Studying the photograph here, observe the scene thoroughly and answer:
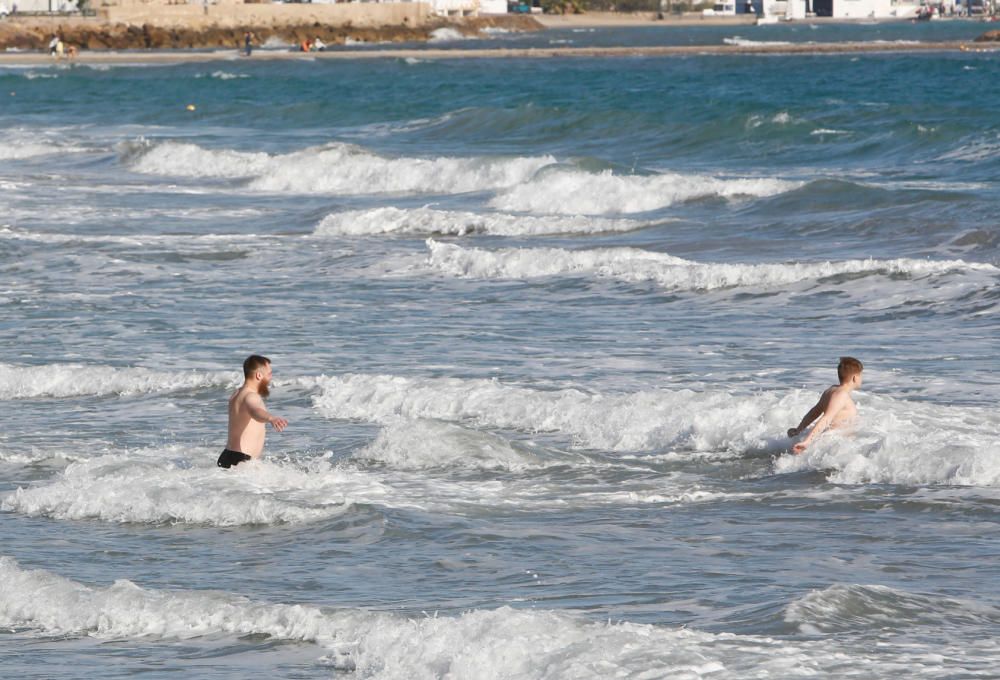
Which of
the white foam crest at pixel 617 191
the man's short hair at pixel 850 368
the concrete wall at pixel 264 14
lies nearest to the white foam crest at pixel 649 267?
the white foam crest at pixel 617 191

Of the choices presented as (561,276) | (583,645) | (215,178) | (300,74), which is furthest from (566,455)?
(300,74)

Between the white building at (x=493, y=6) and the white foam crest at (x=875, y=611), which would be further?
the white building at (x=493, y=6)

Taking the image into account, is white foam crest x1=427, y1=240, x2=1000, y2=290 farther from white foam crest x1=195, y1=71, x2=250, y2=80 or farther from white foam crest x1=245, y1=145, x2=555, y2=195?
white foam crest x1=195, y1=71, x2=250, y2=80

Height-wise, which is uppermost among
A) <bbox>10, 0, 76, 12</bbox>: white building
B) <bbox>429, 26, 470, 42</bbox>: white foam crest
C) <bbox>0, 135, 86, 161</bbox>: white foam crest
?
<bbox>10, 0, 76, 12</bbox>: white building

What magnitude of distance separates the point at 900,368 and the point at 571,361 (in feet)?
9.87

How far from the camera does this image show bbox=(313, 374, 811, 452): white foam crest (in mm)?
13000

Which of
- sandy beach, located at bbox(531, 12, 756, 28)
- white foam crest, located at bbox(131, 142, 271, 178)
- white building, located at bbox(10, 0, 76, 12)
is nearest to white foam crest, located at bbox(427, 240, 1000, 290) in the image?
white foam crest, located at bbox(131, 142, 271, 178)

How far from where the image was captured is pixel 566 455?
496 inches

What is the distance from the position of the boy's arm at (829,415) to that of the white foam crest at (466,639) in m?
4.13

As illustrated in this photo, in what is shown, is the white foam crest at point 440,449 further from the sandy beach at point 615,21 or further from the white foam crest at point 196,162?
the sandy beach at point 615,21

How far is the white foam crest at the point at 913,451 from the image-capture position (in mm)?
11523

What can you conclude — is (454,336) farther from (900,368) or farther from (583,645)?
(583,645)

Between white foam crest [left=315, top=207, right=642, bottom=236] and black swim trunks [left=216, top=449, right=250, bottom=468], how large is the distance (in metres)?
15.3

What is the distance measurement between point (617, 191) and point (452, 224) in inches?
185
